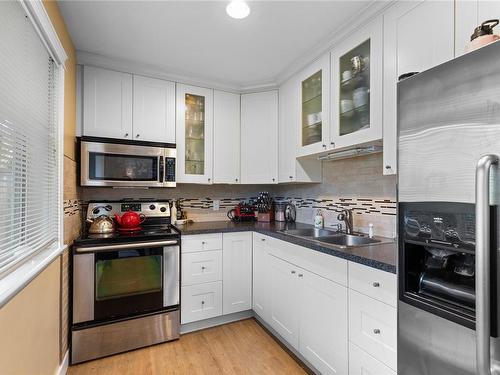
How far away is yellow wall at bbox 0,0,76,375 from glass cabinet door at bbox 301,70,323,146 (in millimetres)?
1875

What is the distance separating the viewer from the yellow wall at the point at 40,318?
1055mm

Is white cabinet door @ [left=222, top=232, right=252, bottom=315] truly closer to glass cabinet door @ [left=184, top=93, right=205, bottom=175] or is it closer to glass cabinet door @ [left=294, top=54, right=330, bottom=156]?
glass cabinet door @ [left=184, top=93, right=205, bottom=175]

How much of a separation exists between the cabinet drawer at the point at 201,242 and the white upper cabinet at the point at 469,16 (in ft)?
6.86

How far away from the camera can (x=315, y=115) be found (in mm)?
2387

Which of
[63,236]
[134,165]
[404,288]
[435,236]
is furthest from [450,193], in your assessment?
[134,165]

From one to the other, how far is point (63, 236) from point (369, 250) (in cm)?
196

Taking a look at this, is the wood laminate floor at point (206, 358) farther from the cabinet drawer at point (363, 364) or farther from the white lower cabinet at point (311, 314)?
the cabinet drawer at point (363, 364)

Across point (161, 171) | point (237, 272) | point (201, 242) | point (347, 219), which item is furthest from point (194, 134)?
point (347, 219)

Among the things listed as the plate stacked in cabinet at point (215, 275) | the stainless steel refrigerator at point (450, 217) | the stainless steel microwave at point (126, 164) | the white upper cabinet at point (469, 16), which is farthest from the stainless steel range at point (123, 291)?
the white upper cabinet at point (469, 16)

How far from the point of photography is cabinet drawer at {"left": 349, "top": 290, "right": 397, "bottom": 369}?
1258 mm

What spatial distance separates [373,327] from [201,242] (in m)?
1.53

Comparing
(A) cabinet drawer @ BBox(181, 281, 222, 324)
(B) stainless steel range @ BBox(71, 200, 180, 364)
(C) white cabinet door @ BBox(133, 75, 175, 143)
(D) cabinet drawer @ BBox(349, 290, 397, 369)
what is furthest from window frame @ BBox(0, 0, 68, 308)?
(D) cabinet drawer @ BBox(349, 290, 397, 369)

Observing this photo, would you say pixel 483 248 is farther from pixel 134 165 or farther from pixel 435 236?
pixel 134 165

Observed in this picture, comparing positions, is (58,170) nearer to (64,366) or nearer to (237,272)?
(64,366)
